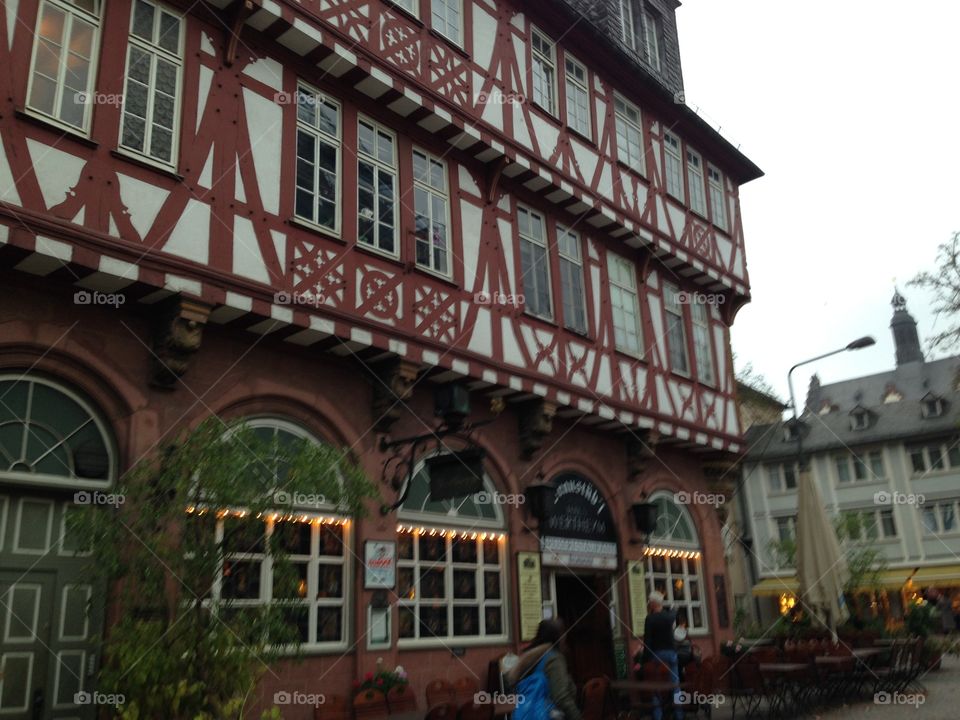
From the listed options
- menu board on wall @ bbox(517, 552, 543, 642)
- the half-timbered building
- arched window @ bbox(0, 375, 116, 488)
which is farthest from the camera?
menu board on wall @ bbox(517, 552, 543, 642)

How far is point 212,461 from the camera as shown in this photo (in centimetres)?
705

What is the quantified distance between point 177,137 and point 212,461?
4.11 meters

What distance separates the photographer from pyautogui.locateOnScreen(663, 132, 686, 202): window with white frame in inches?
701

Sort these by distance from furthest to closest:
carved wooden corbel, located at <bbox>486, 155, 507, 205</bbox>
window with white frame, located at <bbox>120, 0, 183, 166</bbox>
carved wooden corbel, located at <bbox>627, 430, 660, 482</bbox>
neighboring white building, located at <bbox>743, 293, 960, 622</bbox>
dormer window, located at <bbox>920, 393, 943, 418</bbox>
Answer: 1. dormer window, located at <bbox>920, 393, 943, 418</bbox>
2. neighboring white building, located at <bbox>743, 293, 960, 622</bbox>
3. carved wooden corbel, located at <bbox>627, 430, 660, 482</bbox>
4. carved wooden corbel, located at <bbox>486, 155, 507, 205</bbox>
5. window with white frame, located at <bbox>120, 0, 183, 166</bbox>

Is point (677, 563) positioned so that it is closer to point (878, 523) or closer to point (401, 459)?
point (401, 459)

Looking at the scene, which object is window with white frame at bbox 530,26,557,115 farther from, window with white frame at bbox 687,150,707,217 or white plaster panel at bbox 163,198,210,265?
white plaster panel at bbox 163,198,210,265

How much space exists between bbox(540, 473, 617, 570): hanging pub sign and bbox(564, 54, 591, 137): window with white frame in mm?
5900

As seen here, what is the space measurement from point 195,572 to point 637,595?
9704 millimetres

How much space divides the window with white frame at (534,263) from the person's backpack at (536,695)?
25.2ft

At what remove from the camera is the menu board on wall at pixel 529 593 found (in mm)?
12696

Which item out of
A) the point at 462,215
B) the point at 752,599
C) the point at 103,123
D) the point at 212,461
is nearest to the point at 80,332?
the point at 103,123

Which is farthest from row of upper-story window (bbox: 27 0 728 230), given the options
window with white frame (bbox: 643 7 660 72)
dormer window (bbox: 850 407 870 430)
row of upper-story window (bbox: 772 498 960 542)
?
dormer window (bbox: 850 407 870 430)

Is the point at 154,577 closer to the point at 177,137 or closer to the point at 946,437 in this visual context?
the point at 177,137

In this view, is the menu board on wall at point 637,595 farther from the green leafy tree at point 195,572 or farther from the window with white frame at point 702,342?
the green leafy tree at point 195,572
